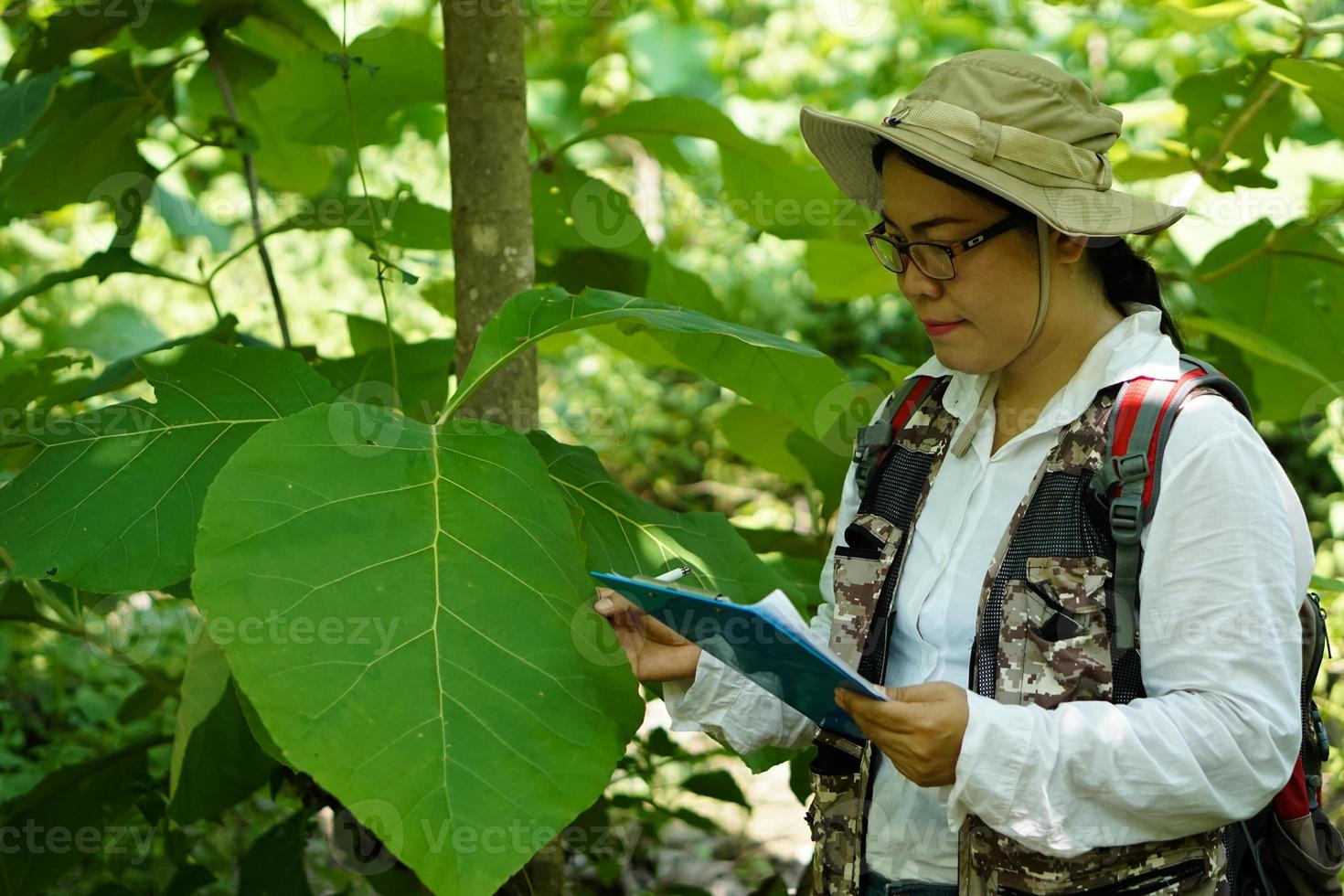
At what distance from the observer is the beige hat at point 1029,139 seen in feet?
Result: 4.61

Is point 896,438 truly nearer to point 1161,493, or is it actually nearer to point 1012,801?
point 1161,493

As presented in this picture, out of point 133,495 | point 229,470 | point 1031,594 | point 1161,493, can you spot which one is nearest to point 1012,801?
point 1031,594

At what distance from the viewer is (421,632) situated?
1.25m

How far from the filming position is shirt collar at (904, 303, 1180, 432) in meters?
1.40

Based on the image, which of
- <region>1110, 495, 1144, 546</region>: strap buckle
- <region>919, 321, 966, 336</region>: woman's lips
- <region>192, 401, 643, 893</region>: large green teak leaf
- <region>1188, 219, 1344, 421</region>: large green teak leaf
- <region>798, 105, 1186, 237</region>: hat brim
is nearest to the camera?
<region>192, 401, 643, 893</region>: large green teak leaf

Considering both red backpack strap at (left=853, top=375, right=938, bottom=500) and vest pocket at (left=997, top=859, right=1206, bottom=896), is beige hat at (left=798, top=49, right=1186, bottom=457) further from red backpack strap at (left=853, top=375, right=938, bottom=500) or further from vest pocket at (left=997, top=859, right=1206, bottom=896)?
vest pocket at (left=997, top=859, right=1206, bottom=896)

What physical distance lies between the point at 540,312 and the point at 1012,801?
746 millimetres

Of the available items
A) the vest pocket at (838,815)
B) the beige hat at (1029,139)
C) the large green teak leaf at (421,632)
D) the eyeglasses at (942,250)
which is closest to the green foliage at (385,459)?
the large green teak leaf at (421,632)

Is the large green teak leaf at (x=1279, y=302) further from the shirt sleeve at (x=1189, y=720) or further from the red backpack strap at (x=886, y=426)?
the shirt sleeve at (x=1189, y=720)

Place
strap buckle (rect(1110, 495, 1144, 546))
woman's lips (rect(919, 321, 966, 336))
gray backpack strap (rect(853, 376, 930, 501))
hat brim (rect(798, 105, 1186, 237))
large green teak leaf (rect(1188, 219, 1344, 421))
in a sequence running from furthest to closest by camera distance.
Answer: large green teak leaf (rect(1188, 219, 1344, 421))
gray backpack strap (rect(853, 376, 930, 501))
woman's lips (rect(919, 321, 966, 336))
hat brim (rect(798, 105, 1186, 237))
strap buckle (rect(1110, 495, 1144, 546))

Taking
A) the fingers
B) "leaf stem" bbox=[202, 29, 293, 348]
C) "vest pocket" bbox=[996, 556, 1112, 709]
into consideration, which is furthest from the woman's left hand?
"leaf stem" bbox=[202, 29, 293, 348]

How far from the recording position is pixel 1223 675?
4.02 feet

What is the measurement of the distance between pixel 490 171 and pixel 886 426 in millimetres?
793

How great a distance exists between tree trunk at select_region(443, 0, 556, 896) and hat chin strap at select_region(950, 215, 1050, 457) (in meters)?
0.77
